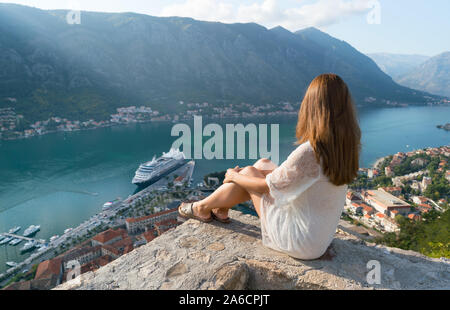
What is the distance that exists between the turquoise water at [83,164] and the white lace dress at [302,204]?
12588 mm

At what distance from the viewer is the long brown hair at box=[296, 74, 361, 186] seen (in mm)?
1114

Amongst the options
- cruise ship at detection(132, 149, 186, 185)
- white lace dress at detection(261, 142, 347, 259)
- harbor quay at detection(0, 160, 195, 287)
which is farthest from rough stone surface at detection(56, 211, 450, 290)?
cruise ship at detection(132, 149, 186, 185)

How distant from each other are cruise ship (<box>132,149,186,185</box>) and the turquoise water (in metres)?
0.86

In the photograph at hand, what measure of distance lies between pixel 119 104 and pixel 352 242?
42.5 metres

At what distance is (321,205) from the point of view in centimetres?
123

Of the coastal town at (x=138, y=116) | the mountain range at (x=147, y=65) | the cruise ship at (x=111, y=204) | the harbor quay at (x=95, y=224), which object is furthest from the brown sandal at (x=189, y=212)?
the mountain range at (x=147, y=65)

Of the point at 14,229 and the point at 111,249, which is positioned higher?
the point at 111,249

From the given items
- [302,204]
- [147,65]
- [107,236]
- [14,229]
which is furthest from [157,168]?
[147,65]

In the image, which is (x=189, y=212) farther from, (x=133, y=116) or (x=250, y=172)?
(x=133, y=116)

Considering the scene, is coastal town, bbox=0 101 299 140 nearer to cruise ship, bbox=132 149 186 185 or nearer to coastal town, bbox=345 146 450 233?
cruise ship, bbox=132 149 186 185

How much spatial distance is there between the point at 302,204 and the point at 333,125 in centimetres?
38

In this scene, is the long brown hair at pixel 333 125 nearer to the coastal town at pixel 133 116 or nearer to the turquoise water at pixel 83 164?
the turquoise water at pixel 83 164

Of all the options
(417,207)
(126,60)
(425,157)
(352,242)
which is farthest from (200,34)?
(352,242)

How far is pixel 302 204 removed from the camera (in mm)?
1216
